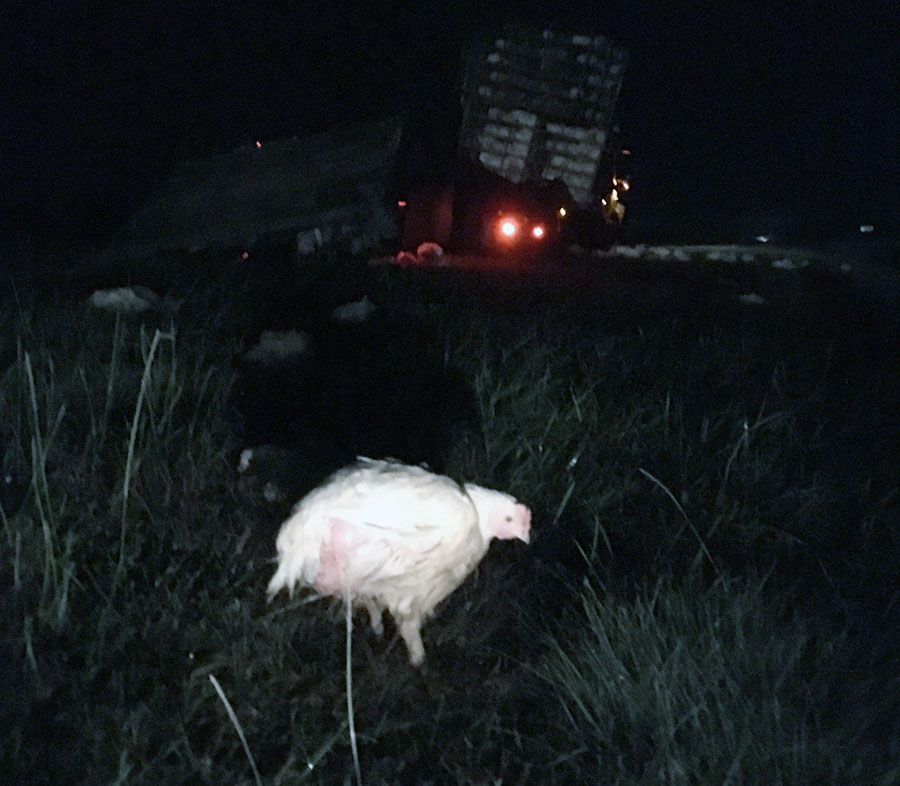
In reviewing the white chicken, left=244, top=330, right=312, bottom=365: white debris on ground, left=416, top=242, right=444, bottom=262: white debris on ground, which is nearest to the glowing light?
left=416, top=242, right=444, bottom=262: white debris on ground

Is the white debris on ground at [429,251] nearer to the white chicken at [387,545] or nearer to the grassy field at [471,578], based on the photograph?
the grassy field at [471,578]

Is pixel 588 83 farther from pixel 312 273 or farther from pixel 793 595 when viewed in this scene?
pixel 793 595

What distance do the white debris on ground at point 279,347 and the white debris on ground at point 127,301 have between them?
570 millimetres

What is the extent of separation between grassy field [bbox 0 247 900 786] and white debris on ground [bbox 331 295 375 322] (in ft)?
0.47

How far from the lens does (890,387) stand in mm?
4855

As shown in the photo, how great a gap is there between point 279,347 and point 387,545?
1.76 m

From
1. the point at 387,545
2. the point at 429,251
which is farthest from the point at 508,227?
the point at 387,545

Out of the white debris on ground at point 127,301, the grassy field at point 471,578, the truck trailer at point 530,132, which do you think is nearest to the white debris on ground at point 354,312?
the grassy field at point 471,578

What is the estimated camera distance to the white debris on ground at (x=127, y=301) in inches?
159

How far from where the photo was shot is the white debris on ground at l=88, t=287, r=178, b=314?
4.04 metres

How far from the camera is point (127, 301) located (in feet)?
13.4

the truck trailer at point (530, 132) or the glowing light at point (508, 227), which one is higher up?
the truck trailer at point (530, 132)

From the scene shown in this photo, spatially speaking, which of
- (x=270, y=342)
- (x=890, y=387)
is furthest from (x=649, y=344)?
(x=270, y=342)

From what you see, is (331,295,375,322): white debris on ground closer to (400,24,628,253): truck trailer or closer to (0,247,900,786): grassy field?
(0,247,900,786): grassy field
